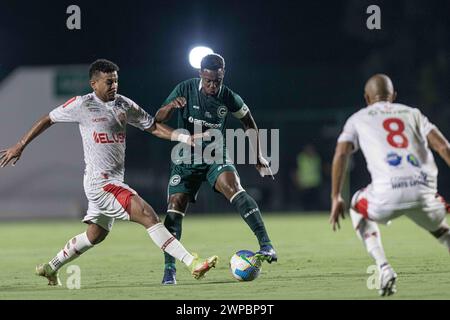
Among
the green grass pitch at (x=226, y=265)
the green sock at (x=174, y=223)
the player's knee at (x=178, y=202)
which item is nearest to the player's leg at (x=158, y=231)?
the green grass pitch at (x=226, y=265)

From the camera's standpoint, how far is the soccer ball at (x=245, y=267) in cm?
977

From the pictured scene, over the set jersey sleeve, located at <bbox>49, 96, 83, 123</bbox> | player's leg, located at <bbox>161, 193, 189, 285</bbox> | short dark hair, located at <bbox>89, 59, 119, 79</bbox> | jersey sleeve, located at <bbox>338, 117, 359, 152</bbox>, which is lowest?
player's leg, located at <bbox>161, 193, 189, 285</bbox>

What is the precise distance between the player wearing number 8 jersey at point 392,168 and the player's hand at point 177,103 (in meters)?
2.59

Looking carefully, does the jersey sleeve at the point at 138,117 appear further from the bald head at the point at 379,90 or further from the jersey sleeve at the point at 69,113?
the bald head at the point at 379,90

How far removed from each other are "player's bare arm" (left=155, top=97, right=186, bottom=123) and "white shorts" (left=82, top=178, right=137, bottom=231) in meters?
0.86

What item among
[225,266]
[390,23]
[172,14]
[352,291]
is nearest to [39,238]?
[225,266]

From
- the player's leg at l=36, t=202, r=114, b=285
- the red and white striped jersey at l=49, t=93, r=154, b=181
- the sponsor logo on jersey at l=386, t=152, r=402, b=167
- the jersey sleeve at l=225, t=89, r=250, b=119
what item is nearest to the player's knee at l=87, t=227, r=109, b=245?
the player's leg at l=36, t=202, r=114, b=285

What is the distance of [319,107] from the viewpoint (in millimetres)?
27859

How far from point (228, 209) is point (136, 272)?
1492 centimetres

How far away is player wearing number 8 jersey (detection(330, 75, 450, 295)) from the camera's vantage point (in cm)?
795

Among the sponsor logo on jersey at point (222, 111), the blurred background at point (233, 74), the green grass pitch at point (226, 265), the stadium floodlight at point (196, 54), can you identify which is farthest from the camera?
the blurred background at point (233, 74)

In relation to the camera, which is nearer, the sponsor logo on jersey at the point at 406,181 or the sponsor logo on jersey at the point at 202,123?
the sponsor logo on jersey at the point at 406,181

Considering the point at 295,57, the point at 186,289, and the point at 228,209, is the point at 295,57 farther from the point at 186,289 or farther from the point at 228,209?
the point at 186,289

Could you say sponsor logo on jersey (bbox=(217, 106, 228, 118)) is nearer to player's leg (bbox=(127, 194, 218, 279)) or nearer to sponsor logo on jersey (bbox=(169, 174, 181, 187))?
sponsor logo on jersey (bbox=(169, 174, 181, 187))
